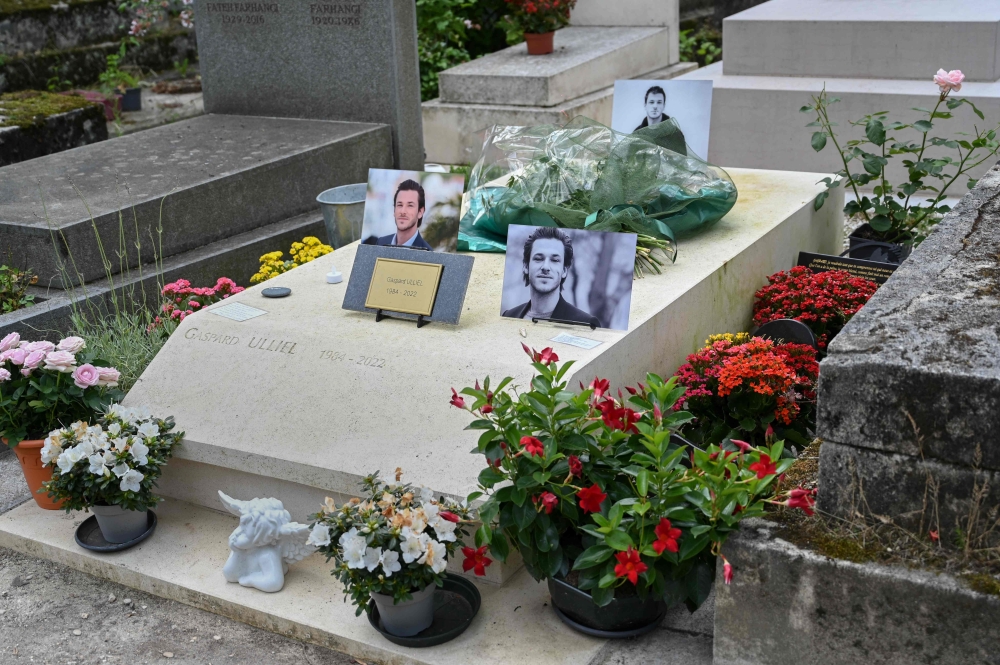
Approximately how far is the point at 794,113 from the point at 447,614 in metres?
4.62

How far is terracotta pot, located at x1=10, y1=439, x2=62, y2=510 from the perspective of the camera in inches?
122

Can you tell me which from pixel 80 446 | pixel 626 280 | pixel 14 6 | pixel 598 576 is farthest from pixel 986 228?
pixel 14 6

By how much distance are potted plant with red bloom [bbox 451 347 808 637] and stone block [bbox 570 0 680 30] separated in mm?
6484

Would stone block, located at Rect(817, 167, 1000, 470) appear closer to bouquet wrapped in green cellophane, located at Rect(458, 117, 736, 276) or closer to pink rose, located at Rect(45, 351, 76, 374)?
bouquet wrapped in green cellophane, located at Rect(458, 117, 736, 276)

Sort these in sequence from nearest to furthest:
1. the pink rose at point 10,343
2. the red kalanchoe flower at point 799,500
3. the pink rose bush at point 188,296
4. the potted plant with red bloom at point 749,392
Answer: the red kalanchoe flower at point 799,500 → the potted plant with red bloom at point 749,392 → the pink rose at point 10,343 → the pink rose bush at point 188,296

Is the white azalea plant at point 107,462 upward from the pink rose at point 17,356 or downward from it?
downward

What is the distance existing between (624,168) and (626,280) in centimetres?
88

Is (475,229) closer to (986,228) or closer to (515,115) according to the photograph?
(986,228)

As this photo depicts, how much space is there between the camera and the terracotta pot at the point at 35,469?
122 inches

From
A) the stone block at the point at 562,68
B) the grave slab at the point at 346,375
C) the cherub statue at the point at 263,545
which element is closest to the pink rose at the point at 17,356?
the grave slab at the point at 346,375

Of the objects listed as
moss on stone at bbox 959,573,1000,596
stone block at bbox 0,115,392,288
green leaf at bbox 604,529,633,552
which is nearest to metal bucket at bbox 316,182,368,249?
stone block at bbox 0,115,392,288

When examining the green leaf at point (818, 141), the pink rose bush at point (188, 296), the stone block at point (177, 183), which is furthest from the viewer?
A: the green leaf at point (818, 141)

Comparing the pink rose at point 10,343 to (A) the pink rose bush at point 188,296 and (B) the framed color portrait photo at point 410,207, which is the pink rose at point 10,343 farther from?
(B) the framed color portrait photo at point 410,207

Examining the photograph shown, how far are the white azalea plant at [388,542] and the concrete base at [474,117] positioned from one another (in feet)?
16.4
